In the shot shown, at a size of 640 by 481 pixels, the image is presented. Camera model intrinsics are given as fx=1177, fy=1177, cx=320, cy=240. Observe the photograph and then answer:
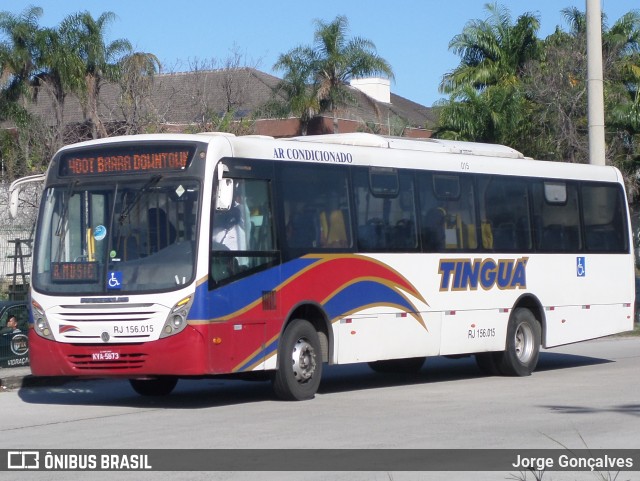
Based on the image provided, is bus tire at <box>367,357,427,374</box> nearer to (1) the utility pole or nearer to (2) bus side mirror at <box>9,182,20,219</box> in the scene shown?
(2) bus side mirror at <box>9,182,20,219</box>

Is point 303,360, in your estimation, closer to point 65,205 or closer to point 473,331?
point 65,205

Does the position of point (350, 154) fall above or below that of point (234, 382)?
above

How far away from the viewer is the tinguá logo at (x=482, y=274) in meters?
16.8

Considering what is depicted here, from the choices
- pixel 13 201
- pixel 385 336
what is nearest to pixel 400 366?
pixel 385 336

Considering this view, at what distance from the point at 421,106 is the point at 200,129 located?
4325cm

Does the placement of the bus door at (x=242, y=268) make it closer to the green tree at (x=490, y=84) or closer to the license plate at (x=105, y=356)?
the license plate at (x=105, y=356)

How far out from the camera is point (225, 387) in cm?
1700

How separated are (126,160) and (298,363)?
10.5 ft

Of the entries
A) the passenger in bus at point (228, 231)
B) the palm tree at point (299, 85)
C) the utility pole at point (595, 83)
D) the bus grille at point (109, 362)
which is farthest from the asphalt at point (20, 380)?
the palm tree at point (299, 85)

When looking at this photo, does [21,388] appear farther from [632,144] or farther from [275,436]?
[632,144]

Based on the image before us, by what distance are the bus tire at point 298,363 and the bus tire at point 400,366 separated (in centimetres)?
417
